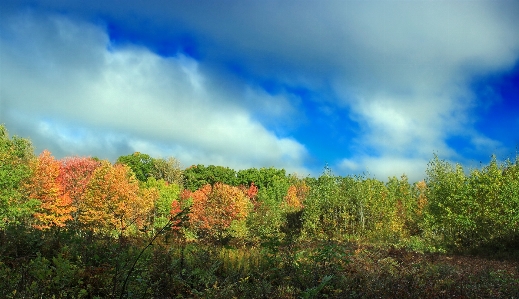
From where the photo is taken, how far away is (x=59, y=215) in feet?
125

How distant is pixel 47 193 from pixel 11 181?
8.46 m

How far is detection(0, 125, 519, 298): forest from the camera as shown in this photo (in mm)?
5945

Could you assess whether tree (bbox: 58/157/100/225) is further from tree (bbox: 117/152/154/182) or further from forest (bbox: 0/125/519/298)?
tree (bbox: 117/152/154/182)

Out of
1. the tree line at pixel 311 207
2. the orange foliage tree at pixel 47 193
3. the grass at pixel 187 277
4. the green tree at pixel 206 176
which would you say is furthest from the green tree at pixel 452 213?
the green tree at pixel 206 176

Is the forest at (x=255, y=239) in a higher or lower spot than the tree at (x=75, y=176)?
lower

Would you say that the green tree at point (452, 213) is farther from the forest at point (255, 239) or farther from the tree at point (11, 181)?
the tree at point (11, 181)

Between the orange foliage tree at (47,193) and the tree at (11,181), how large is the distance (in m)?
1.33

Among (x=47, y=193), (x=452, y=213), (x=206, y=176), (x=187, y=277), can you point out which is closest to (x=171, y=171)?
(x=206, y=176)

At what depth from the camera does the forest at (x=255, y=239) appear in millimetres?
5945

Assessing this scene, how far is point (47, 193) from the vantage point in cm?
3562

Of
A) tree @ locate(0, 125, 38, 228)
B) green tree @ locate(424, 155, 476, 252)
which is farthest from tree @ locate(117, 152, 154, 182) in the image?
green tree @ locate(424, 155, 476, 252)

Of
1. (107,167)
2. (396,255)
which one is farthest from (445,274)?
(107,167)

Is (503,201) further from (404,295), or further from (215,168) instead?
(215,168)

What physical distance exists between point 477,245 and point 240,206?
16.7 m
